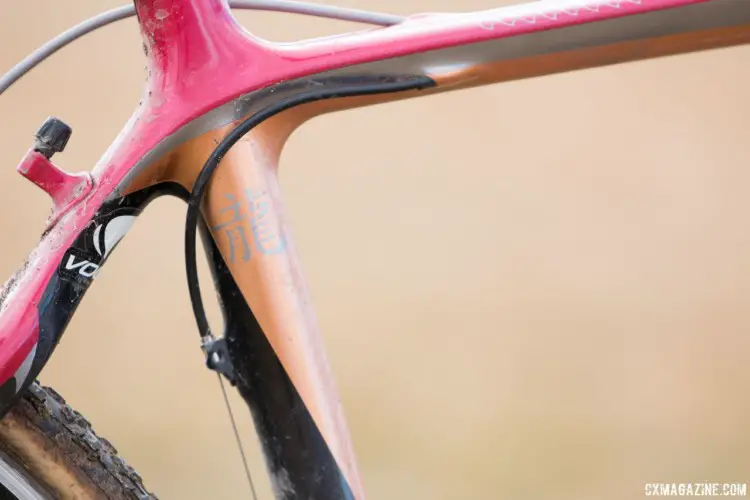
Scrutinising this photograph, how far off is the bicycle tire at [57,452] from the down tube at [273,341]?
96mm

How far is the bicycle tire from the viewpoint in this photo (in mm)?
373

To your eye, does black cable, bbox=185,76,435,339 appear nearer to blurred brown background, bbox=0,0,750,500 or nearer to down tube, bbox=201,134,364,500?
down tube, bbox=201,134,364,500

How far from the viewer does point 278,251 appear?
1.24ft

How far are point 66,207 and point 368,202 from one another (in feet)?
1.94

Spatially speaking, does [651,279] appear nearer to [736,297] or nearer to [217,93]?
[736,297]

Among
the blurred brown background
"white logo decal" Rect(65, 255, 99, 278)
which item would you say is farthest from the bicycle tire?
the blurred brown background

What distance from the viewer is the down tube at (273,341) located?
1.22ft

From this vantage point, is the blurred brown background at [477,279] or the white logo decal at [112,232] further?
the blurred brown background at [477,279]

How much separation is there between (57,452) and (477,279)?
623 millimetres

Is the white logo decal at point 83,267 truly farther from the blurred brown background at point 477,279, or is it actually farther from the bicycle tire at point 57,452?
the blurred brown background at point 477,279

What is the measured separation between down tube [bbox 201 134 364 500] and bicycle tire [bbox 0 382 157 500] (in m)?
0.10

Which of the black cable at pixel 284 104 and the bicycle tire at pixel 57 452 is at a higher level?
the black cable at pixel 284 104

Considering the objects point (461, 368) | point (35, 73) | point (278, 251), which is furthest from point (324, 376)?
point (35, 73)

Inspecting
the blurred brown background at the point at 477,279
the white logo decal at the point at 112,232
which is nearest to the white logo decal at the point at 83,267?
the white logo decal at the point at 112,232
